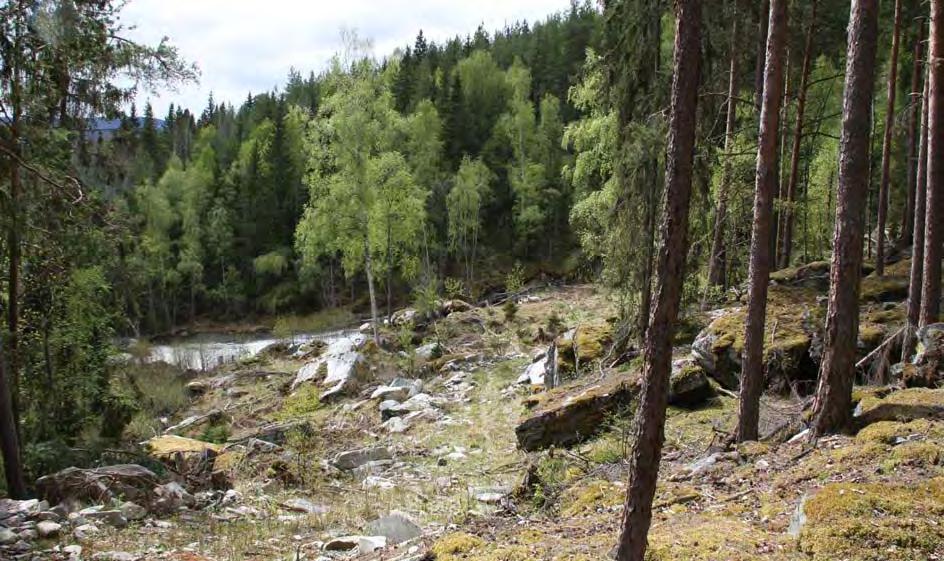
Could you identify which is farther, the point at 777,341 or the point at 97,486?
the point at 777,341

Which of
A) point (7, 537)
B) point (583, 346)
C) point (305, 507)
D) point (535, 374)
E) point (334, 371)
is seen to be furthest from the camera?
point (334, 371)

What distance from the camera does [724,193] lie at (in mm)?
11219

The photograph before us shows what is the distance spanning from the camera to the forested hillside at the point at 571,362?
18.0 feet

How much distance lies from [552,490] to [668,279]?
174 inches

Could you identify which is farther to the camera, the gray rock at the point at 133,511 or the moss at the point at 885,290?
the moss at the point at 885,290

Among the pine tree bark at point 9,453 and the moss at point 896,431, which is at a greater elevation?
the moss at point 896,431

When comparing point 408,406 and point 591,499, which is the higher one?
point 591,499

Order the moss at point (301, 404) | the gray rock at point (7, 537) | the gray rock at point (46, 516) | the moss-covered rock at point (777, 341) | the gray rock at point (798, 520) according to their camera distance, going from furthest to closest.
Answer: the moss at point (301, 404) < the moss-covered rock at point (777, 341) < the gray rock at point (46, 516) < the gray rock at point (7, 537) < the gray rock at point (798, 520)

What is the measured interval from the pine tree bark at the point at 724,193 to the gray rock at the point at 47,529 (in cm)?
1025

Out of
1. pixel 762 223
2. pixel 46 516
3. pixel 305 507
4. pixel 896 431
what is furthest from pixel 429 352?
pixel 896 431

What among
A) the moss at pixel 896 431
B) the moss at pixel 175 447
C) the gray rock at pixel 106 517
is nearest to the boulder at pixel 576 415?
the moss at pixel 896 431

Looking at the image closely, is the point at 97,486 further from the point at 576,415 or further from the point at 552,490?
the point at 576,415

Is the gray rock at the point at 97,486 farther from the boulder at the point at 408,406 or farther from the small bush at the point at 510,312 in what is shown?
the small bush at the point at 510,312

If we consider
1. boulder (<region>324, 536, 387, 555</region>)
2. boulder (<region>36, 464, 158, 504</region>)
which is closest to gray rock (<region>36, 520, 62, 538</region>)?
boulder (<region>36, 464, 158, 504</region>)
